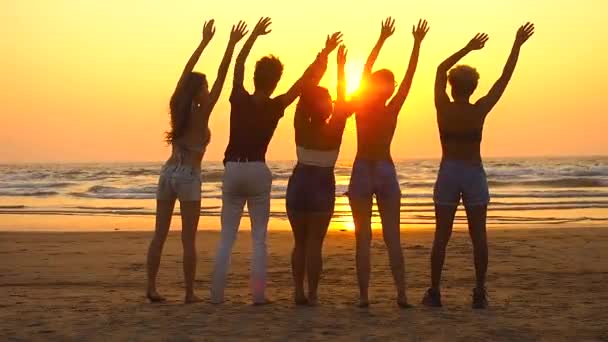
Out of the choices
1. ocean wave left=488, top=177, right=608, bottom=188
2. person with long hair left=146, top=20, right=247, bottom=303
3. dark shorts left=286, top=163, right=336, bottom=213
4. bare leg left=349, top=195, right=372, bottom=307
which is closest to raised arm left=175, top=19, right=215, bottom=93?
person with long hair left=146, top=20, right=247, bottom=303

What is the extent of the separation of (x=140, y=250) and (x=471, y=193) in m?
6.25

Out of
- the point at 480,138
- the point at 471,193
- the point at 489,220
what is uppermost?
the point at 480,138

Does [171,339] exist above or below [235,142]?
below

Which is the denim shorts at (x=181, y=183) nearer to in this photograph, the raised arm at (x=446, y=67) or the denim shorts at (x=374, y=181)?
the denim shorts at (x=374, y=181)

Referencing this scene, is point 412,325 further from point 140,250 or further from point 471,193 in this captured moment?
point 140,250

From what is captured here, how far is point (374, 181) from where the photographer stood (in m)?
6.21

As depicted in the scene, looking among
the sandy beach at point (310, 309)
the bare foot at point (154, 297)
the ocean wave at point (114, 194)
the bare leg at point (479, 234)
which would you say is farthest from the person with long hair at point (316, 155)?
the ocean wave at point (114, 194)

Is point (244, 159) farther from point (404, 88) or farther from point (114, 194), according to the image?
point (114, 194)

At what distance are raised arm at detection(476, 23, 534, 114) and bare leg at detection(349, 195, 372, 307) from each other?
3.89ft

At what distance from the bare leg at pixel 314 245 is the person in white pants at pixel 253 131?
15.6 inches

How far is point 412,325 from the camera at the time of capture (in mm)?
5625

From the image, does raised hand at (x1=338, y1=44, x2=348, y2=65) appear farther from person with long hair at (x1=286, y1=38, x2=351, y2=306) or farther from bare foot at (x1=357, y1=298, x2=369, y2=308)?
bare foot at (x1=357, y1=298, x2=369, y2=308)

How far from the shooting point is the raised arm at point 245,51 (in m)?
6.20

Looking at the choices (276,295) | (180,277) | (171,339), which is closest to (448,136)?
(276,295)
